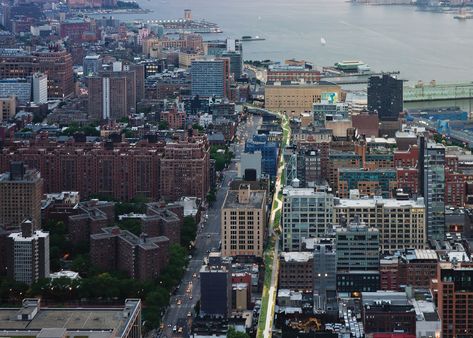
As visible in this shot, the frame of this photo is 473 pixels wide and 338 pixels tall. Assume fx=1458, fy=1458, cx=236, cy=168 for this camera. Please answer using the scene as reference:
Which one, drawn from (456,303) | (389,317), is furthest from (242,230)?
(456,303)

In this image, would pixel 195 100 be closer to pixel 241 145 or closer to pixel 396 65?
pixel 241 145

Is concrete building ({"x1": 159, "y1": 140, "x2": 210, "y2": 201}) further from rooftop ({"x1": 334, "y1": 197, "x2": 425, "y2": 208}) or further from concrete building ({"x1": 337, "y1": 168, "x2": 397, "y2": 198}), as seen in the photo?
rooftop ({"x1": 334, "y1": 197, "x2": 425, "y2": 208})

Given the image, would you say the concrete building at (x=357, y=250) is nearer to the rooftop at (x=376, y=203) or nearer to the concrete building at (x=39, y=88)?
the rooftop at (x=376, y=203)

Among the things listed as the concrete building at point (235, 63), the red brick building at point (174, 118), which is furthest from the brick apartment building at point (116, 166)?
the concrete building at point (235, 63)

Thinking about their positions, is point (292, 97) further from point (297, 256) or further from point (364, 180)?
point (297, 256)

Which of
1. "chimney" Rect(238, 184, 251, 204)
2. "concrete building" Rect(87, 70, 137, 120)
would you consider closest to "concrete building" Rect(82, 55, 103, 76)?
"concrete building" Rect(87, 70, 137, 120)

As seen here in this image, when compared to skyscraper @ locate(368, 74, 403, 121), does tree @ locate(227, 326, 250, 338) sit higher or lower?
lower
